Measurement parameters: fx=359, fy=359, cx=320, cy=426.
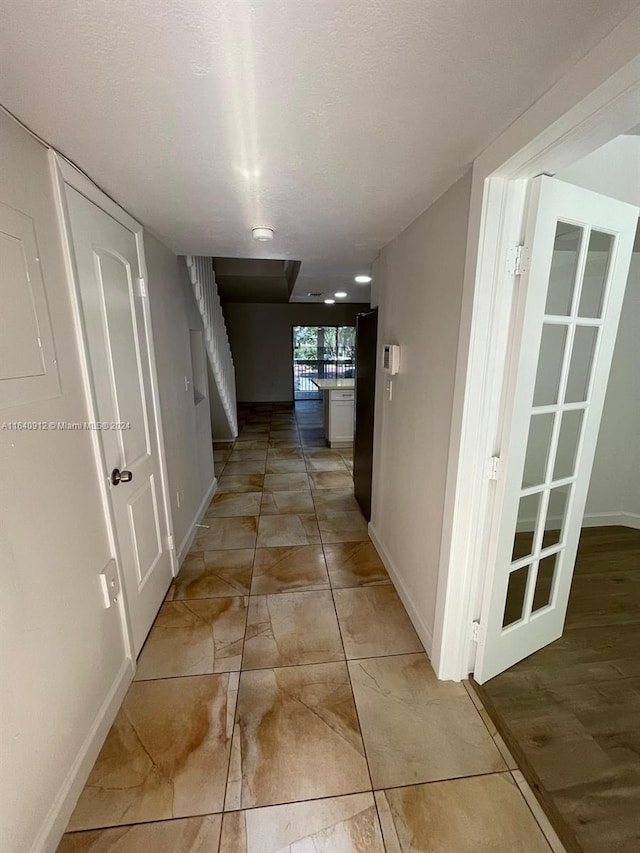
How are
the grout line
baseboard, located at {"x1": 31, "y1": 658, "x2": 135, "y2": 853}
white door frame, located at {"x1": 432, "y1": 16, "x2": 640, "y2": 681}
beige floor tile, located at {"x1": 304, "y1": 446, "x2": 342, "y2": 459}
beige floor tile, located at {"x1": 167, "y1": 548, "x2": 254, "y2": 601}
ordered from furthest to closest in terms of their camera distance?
beige floor tile, located at {"x1": 304, "y1": 446, "x2": 342, "y2": 459} → beige floor tile, located at {"x1": 167, "y1": 548, "x2": 254, "y2": 601} → the grout line → baseboard, located at {"x1": 31, "y1": 658, "x2": 135, "y2": 853} → white door frame, located at {"x1": 432, "y1": 16, "x2": 640, "y2": 681}

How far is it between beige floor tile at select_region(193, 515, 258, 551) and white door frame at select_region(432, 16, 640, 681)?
1659 millimetres

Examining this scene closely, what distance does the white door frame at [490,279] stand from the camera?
832mm

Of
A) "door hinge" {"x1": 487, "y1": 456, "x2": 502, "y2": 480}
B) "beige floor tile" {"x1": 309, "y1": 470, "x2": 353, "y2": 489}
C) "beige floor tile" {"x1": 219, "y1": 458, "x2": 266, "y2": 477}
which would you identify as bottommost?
"beige floor tile" {"x1": 309, "y1": 470, "x2": 353, "y2": 489}

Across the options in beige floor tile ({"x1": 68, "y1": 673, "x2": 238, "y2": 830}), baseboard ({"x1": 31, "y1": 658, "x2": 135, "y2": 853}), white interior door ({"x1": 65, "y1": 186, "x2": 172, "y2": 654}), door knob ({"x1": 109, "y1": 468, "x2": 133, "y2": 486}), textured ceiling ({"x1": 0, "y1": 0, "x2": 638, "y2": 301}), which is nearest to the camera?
textured ceiling ({"x1": 0, "y1": 0, "x2": 638, "y2": 301})

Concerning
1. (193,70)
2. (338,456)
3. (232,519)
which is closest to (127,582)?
(232,519)

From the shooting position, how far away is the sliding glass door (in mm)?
9406

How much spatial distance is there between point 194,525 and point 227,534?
28 cm

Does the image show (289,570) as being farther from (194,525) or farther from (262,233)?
(262,233)

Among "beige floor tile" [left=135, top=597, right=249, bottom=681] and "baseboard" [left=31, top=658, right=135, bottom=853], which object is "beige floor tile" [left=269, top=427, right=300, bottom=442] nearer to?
"beige floor tile" [left=135, top=597, right=249, bottom=681]

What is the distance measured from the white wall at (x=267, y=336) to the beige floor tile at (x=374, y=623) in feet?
22.8

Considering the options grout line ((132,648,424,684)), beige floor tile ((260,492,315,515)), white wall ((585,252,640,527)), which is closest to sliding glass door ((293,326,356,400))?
beige floor tile ((260,492,315,515))

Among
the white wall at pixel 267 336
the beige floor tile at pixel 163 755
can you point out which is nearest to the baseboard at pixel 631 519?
the beige floor tile at pixel 163 755

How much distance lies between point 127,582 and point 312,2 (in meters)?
2.08

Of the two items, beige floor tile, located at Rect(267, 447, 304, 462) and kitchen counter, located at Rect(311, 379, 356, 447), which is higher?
kitchen counter, located at Rect(311, 379, 356, 447)
